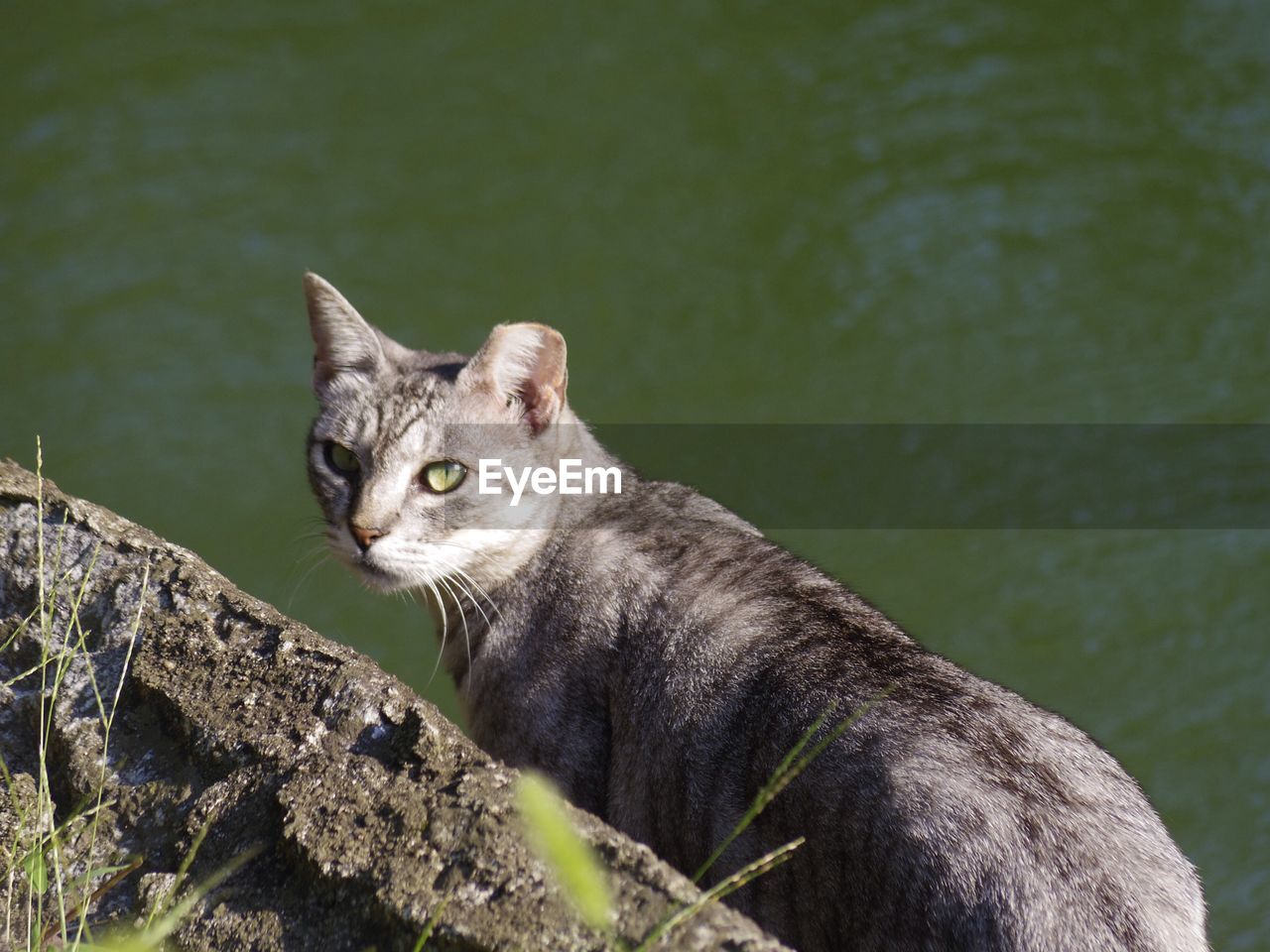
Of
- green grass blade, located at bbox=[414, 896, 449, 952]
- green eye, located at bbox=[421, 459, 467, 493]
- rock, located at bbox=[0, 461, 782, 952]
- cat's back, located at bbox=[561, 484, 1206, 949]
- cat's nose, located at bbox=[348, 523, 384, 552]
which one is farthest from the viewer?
green eye, located at bbox=[421, 459, 467, 493]

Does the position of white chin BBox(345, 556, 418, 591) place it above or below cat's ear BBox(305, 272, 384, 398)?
below

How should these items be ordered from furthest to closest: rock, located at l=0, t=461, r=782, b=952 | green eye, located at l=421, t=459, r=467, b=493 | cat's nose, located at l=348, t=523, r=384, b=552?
green eye, located at l=421, t=459, r=467, b=493 → cat's nose, located at l=348, t=523, r=384, b=552 → rock, located at l=0, t=461, r=782, b=952

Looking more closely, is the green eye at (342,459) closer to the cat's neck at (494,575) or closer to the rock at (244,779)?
the cat's neck at (494,575)

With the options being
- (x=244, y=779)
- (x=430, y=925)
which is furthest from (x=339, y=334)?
(x=430, y=925)

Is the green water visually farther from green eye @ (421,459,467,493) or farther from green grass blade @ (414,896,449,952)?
green grass blade @ (414,896,449,952)

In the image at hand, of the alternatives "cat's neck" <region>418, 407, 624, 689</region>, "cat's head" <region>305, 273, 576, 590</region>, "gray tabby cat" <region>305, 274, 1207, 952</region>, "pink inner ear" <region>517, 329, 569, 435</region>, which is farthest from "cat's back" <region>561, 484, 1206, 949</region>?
"pink inner ear" <region>517, 329, 569, 435</region>

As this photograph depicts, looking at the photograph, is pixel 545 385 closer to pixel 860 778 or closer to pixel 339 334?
pixel 339 334

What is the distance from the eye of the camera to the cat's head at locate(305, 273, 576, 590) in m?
3.71

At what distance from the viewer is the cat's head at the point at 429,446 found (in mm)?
3715

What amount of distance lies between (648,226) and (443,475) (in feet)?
15.2

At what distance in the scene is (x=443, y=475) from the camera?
12.5 feet

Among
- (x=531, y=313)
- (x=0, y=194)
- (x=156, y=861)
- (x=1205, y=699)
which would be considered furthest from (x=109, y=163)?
(x=156, y=861)

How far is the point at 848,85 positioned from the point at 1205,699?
4.00 metres

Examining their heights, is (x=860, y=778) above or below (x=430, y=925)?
below
